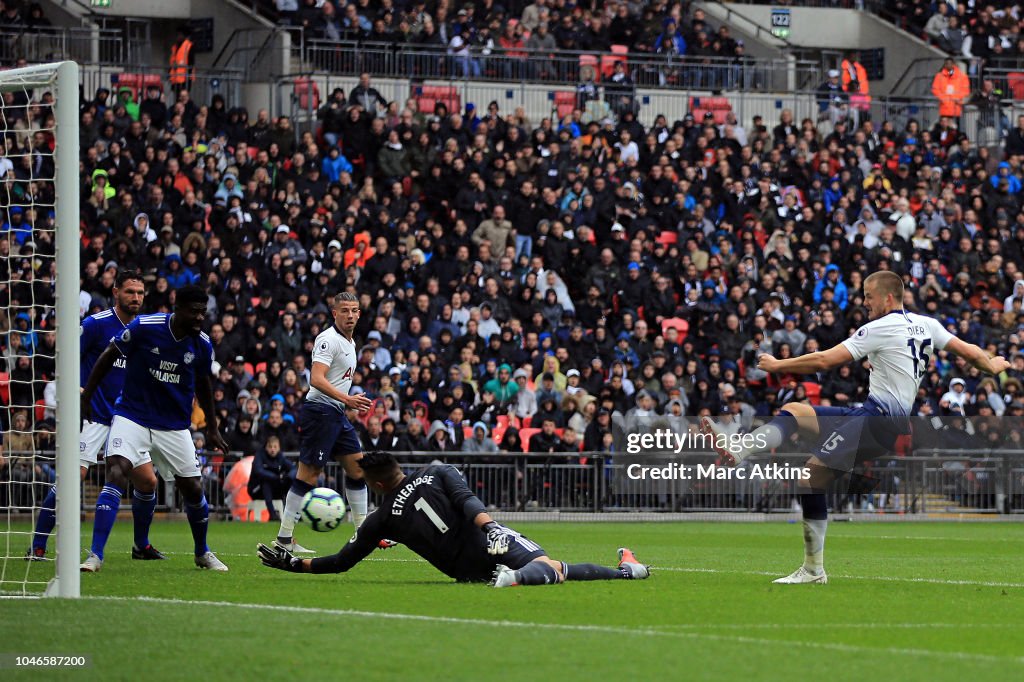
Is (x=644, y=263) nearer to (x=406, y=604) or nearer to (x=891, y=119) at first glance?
(x=891, y=119)

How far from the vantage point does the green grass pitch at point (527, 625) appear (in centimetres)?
809

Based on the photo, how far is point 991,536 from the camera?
22438 millimetres

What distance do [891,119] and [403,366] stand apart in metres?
17.2

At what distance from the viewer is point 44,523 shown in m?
14.5

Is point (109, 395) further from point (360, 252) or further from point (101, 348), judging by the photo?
point (360, 252)

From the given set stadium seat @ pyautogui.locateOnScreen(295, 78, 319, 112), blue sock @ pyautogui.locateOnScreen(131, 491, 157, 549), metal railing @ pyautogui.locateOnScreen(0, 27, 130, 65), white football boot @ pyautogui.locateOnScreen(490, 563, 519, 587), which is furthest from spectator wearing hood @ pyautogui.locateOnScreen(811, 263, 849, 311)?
white football boot @ pyautogui.locateOnScreen(490, 563, 519, 587)

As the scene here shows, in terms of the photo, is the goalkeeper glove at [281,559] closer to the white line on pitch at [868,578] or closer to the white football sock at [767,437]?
the white line on pitch at [868,578]

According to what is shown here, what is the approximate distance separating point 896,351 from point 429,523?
3.61 meters

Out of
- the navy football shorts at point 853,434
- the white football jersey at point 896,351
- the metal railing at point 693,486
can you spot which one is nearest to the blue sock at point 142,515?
the navy football shorts at point 853,434

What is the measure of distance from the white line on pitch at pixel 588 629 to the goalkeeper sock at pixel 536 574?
66.0 inches

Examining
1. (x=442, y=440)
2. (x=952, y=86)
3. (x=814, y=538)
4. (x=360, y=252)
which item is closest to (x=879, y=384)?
(x=814, y=538)

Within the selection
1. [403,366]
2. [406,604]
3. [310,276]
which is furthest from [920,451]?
[406,604]

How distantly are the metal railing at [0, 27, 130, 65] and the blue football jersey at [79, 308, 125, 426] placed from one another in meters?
18.5

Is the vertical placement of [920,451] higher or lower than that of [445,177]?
lower
